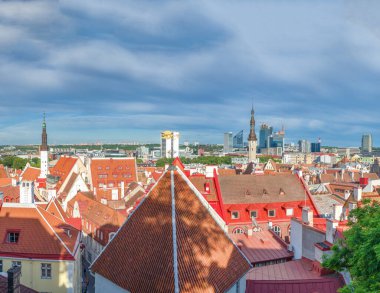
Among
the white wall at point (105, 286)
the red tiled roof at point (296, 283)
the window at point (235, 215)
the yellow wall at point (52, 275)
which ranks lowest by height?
the yellow wall at point (52, 275)

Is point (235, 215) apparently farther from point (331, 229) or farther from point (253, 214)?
point (331, 229)

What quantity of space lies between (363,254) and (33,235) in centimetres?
2440

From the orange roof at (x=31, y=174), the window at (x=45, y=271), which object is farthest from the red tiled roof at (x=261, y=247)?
the orange roof at (x=31, y=174)

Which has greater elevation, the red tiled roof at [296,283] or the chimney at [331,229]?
the chimney at [331,229]

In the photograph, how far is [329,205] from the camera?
171ft

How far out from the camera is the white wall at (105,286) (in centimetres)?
2065

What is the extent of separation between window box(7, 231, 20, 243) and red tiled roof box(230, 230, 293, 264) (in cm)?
1689

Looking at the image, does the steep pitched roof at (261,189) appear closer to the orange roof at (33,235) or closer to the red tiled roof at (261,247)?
the red tiled roof at (261,247)

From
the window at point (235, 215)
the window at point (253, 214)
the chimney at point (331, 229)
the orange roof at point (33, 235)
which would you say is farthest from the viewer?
the window at point (253, 214)

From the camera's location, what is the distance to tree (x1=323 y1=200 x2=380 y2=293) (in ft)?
49.1

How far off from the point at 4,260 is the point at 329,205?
37.2 meters

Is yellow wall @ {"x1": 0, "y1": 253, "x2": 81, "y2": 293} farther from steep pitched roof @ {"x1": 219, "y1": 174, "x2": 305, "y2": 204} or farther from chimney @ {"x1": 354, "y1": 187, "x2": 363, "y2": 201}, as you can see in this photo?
chimney @ {"x1": 354, "y1": 187, "x2": 363, "y2": 201}

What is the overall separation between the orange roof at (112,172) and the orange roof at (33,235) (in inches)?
2256

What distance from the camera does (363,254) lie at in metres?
15.4
